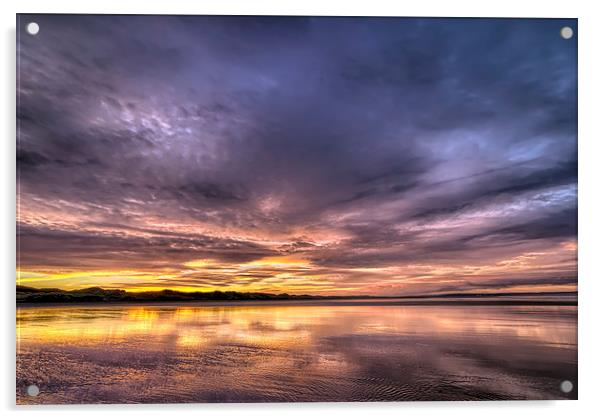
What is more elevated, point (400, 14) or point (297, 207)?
point (400, 14)

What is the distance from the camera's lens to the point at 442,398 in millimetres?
2355

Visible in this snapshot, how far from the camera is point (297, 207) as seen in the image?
2.42m

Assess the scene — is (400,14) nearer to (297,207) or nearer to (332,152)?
(332,152)

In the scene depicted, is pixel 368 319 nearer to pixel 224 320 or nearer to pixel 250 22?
pixel 224 320

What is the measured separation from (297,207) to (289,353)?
63cm

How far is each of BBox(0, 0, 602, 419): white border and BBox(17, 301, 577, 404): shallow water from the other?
6 cm

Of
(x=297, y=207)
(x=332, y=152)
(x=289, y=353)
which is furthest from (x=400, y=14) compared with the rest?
(x=289, y=353)

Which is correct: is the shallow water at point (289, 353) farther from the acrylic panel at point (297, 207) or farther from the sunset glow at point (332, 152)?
the sunset glow at point (332, 152)

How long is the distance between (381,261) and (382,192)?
30 cm

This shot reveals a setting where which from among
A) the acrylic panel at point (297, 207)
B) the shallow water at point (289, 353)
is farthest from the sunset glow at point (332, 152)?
the shallow water at point (289, 353)

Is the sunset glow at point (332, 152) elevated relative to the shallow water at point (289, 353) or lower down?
elevated

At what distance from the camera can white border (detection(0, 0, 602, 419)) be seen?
2.33m

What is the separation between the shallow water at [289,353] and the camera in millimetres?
2301

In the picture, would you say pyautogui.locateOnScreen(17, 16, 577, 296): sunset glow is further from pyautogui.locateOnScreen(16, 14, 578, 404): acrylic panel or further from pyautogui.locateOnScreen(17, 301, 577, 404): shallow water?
pyautogui.locateOnScreen(17, 301, 577, 404): shallow water
